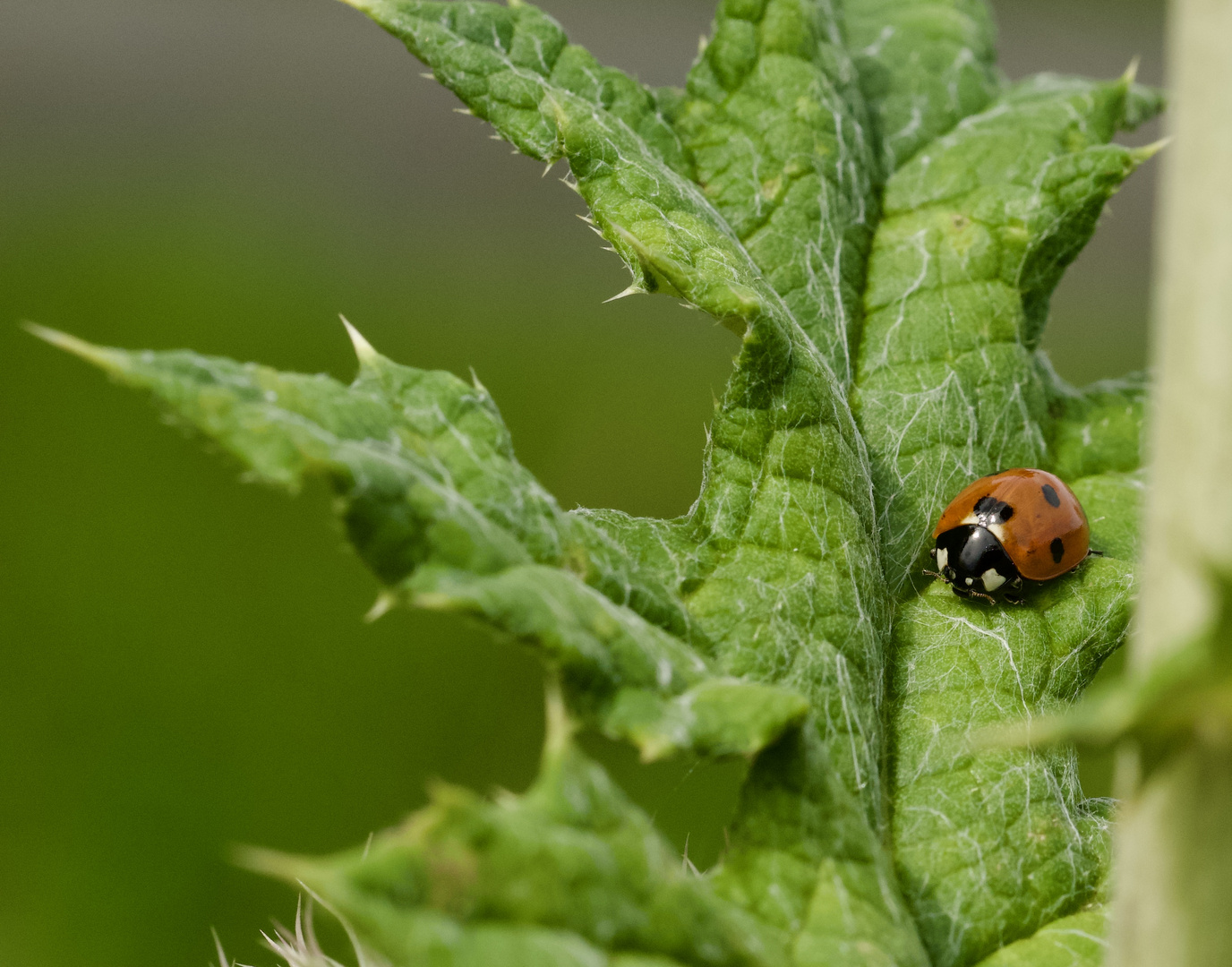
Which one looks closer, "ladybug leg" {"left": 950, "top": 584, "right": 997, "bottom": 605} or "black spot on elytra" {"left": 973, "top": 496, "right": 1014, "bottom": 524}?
"ladybug leg" {"left": 950, "top": 584, "right": 997, "bottom": 605}

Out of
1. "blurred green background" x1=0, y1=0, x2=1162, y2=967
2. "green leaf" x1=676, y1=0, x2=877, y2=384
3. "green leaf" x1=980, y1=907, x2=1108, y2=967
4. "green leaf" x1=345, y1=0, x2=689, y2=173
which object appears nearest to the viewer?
"green leaf" x1=980, y1=907, x2=1108, y2=967

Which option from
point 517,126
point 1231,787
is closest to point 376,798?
point 517,126

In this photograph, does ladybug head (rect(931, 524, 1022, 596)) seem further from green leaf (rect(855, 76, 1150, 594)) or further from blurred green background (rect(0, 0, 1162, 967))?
blurred green background (rect(0, 0, 1162, 967))

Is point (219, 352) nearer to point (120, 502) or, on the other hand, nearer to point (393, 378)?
point (120, 502)

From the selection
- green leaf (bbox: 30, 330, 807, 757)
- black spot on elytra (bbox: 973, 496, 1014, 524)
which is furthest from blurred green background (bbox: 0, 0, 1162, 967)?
green leaf (bbox: 30, 330, 807, 757)

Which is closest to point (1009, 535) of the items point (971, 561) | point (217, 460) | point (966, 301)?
point (971, 561)

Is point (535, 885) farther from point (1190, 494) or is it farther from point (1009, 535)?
point (1009, 535)
